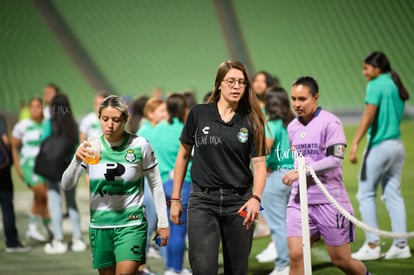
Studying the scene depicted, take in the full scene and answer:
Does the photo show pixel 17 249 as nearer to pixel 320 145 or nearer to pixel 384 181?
pixel 384 181

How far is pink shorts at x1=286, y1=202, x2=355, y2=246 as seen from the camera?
574 centimetres

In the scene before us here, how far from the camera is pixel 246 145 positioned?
5.06 meters

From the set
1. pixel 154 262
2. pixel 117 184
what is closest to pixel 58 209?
pixel 154 262

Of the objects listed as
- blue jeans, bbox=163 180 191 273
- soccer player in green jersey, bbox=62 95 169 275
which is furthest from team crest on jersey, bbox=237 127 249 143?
blue jeans, bbox=163 180 191 273

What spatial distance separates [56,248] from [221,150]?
14.4 feet

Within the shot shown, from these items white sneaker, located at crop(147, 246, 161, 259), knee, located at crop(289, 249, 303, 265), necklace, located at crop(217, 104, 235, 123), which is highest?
necklace, located at crop(217, 104, 235, 123)

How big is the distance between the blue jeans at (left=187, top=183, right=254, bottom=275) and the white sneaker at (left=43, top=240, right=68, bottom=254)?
4085mm

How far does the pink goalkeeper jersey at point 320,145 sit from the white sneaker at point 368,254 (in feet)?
6.98

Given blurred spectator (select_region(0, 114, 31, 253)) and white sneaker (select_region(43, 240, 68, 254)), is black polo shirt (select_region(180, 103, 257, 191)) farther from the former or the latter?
blurred spectator (select_region(0, 114, 31, 253))

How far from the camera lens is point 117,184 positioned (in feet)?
16.5

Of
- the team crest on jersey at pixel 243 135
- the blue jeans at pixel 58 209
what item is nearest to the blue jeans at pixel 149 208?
the blue jeans at pixel 58 209

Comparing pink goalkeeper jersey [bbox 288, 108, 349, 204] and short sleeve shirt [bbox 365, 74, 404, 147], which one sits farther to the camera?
short sleeve shirt [bbox 365, 74, 404, 147]

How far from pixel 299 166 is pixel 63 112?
4.24m

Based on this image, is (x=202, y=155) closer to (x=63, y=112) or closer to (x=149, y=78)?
(x=63, y=112)
